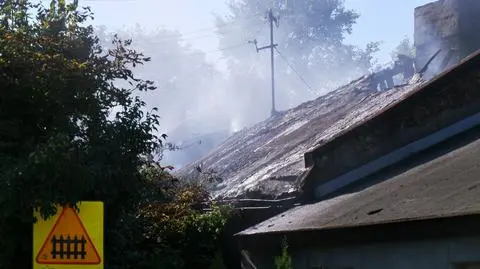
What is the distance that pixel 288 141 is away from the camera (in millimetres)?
18172

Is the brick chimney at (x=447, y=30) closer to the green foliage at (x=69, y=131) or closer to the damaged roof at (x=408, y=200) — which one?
the damaged roof at (x=408, y=200)

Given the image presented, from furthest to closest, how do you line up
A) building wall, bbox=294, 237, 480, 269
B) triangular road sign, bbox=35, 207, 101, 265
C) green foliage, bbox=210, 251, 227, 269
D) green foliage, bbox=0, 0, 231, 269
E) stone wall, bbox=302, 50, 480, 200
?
green foliage, bbox=210, 251, 227, 269
stone wall, bbox=302, 50, 480, 200
building wall, bbox=294, 237, 480, 269
green foliage, bbox=0, 0, 231, 269
triangular road sign, bbox=35, 207, 101, 265

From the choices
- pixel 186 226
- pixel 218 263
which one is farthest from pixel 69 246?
pixel 186 226

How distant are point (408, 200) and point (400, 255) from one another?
2.12 feet

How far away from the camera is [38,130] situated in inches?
366

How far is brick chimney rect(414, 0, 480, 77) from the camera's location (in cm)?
1872

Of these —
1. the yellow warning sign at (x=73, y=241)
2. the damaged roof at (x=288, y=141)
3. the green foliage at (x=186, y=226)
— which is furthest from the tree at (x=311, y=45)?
the yellow warning sign at (x=73, y=241)

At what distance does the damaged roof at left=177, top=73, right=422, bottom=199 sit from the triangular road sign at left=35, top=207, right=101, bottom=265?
6792 mm

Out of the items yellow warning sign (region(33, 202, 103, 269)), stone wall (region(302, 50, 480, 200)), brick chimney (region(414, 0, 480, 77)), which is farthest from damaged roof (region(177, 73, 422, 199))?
yellow warning sign (region(33, 202, 103, 269))

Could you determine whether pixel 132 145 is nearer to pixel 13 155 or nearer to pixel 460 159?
pixel 13 155

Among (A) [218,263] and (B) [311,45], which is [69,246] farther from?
(B) [311,45]

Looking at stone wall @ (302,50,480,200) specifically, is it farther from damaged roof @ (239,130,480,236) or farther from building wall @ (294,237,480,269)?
building wall @ (294,237,480,269)

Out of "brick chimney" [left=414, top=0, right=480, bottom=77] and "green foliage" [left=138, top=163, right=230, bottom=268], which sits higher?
"brick chimney" [left=414, top=0, right=480, bottom=77]

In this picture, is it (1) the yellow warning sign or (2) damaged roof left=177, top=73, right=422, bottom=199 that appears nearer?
(1) the yellow warning sign
